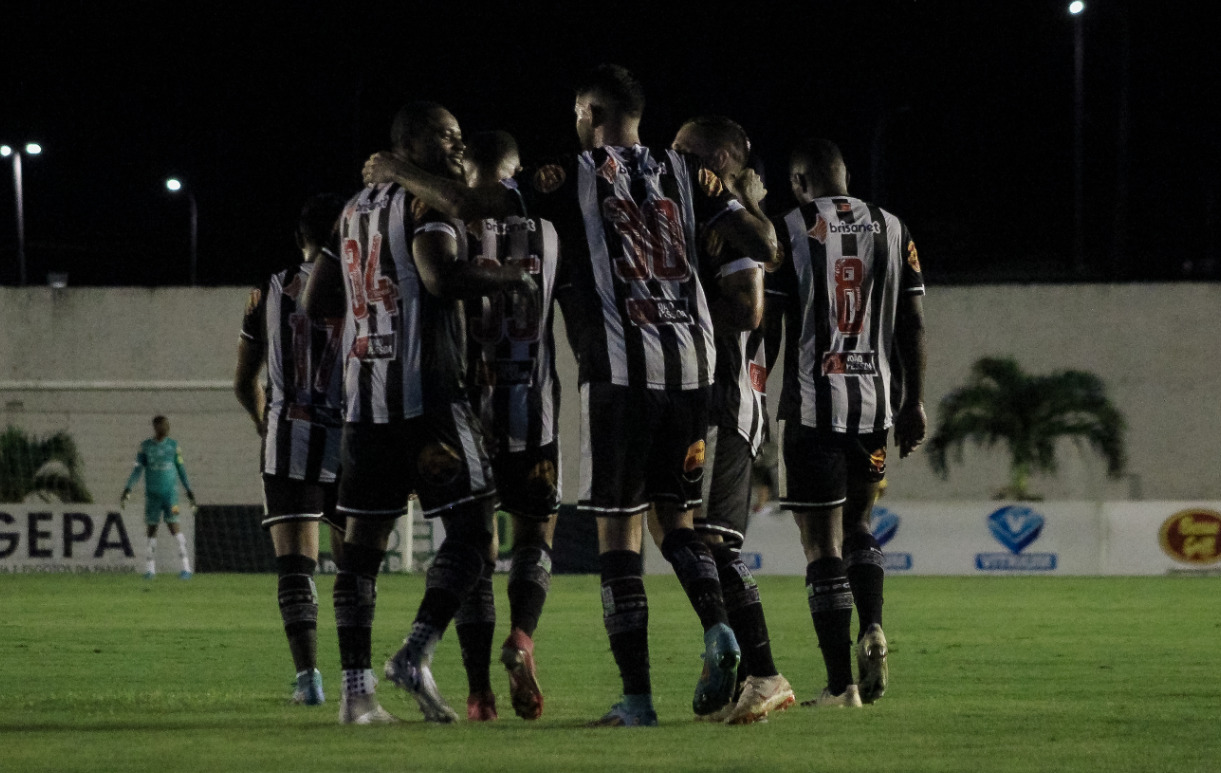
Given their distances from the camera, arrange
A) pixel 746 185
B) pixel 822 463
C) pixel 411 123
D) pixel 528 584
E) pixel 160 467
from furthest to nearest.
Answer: pixel 160 467 < pixel 822 463 < pixel 746 185 < pixel 528 584 < pixel 411 123

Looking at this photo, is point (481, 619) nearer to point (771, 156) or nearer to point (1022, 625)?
point (1022, 625)

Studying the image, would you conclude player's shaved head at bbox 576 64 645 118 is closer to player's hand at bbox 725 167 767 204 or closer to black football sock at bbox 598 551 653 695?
player's hand at bbox 725 167 767 204

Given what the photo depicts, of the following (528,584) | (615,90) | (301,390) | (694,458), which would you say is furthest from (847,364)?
(301,390)

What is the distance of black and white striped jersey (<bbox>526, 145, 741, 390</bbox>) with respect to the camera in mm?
5938

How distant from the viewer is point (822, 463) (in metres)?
7.29

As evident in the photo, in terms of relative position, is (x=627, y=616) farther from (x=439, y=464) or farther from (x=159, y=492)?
(x=159, y=492)

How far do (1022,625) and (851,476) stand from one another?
557 centimetres

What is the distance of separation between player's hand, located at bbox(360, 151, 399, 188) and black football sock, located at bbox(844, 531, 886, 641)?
2.66 metres

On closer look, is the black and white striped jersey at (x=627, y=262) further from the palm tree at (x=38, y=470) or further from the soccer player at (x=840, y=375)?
the palm tree at (x=38, y=470)

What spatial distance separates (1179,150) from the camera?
51.8 m

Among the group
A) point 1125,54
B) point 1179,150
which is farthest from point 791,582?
point 1179,150

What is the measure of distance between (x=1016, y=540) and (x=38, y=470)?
13.8 metres

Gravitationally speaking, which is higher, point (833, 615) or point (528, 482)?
point (528, 482)

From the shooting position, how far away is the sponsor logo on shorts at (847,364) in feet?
24.2
